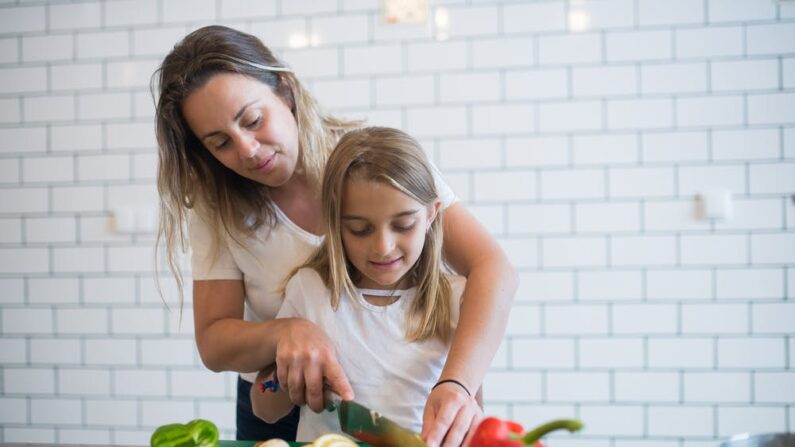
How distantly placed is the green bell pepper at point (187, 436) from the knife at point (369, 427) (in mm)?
187

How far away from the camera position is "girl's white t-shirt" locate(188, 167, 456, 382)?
121 centimetres

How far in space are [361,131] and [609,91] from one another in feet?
3.71

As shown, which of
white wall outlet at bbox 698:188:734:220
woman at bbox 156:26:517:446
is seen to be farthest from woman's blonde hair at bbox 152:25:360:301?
white wall outlet at bbox 698:188:734:220

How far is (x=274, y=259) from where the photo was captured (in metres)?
1.22

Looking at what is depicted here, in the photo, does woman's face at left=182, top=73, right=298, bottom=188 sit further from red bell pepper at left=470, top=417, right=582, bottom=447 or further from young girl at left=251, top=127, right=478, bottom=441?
red bell pepper at left=470, top=417, right=582, bottom=447

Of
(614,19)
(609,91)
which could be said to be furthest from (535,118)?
(614,19)

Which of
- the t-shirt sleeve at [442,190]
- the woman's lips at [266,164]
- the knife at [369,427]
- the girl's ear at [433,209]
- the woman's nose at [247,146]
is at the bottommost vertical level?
the knife at [369,427]

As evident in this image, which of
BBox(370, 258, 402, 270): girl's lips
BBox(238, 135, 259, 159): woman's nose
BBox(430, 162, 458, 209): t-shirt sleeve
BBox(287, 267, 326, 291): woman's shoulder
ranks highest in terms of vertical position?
BBox(238, 135, 259, 159): woman's nose

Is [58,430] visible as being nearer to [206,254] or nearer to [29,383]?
[29,383]

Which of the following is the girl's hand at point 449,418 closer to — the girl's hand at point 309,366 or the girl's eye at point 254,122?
the girl's hand at point 309,366

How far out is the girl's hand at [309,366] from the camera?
1.00 meters

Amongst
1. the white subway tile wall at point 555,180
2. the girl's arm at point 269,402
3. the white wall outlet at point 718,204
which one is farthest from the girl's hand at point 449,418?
the white wall outlet at point 718,204

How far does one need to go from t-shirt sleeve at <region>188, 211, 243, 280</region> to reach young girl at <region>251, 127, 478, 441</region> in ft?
0.40

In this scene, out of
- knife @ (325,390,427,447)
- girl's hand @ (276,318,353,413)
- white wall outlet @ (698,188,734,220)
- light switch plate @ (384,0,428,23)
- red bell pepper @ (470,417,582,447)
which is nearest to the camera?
red bell pepper @ (470,417,582,447)
